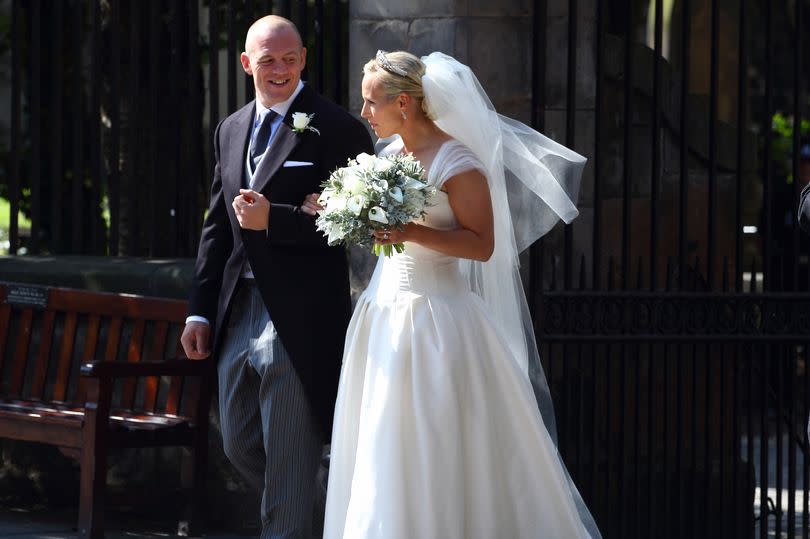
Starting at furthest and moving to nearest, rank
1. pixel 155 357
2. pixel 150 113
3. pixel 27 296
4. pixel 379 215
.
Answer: pixel 150 113 → pixel 27 296 → pixel 155 357 → pixel 379 215

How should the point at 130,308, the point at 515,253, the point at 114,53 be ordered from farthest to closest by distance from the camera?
the point at 114,53, the point at 130,308, the point at 515,253

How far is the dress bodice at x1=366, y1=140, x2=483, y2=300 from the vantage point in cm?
448

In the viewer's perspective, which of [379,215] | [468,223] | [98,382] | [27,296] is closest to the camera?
[379,215]

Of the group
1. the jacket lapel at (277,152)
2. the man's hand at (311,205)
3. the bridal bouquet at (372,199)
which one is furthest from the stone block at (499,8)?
the bridal bouquet at (372,199)

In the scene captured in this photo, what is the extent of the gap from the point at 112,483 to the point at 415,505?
2488mm

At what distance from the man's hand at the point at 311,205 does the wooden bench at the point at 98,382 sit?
4.01ft

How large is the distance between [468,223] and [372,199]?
0.38 metres

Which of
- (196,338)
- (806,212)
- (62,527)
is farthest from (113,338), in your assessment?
(806,212)

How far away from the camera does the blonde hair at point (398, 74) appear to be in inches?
177

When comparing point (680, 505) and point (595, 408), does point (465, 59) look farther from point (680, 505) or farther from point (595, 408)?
point (680, 505)

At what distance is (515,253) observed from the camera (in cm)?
492

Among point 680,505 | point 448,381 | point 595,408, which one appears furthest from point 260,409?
point 680,505

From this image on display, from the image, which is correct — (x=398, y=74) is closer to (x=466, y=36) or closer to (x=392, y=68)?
(x=392, y=68)

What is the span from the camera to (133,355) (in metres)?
5.98
